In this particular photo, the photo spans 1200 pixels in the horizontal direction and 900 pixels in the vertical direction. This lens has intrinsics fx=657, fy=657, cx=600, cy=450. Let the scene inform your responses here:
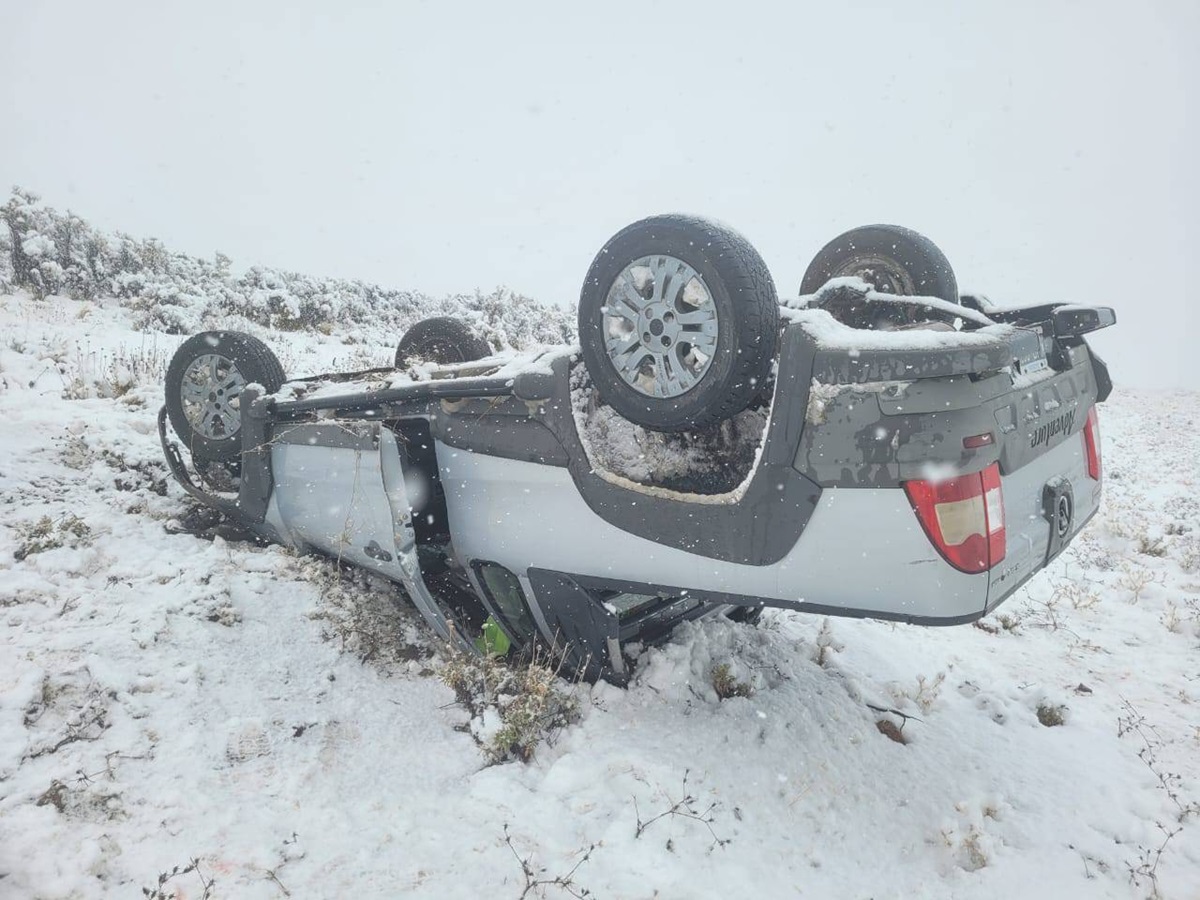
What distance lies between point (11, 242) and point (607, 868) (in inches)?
470

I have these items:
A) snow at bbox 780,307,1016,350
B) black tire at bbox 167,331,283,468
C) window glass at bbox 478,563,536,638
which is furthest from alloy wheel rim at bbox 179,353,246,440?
snow at bbox 780,307,1016,350

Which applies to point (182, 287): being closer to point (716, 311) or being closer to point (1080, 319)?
point (716, 311)

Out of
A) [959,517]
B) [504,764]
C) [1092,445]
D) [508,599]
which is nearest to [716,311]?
[959,517]

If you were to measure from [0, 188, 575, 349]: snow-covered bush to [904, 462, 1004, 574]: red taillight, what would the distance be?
20.7 ft

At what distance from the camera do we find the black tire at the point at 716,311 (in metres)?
2.17

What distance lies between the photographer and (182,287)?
10117mm

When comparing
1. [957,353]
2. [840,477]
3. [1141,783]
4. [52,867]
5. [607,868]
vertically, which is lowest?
[1141,783]

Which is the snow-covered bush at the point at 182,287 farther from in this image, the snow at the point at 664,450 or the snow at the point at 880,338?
the snow at the point at 880,338

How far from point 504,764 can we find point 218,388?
318cm

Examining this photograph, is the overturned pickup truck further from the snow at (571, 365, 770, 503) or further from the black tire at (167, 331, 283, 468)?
the black tire at (167, 331, 283, 468)

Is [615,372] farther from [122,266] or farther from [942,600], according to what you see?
[122,266]

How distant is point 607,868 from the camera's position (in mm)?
2117

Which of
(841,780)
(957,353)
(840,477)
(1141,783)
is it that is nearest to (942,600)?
(840,477)

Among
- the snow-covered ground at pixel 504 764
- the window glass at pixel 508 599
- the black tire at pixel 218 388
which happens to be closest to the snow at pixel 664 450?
the window glass at pixel 508 599
